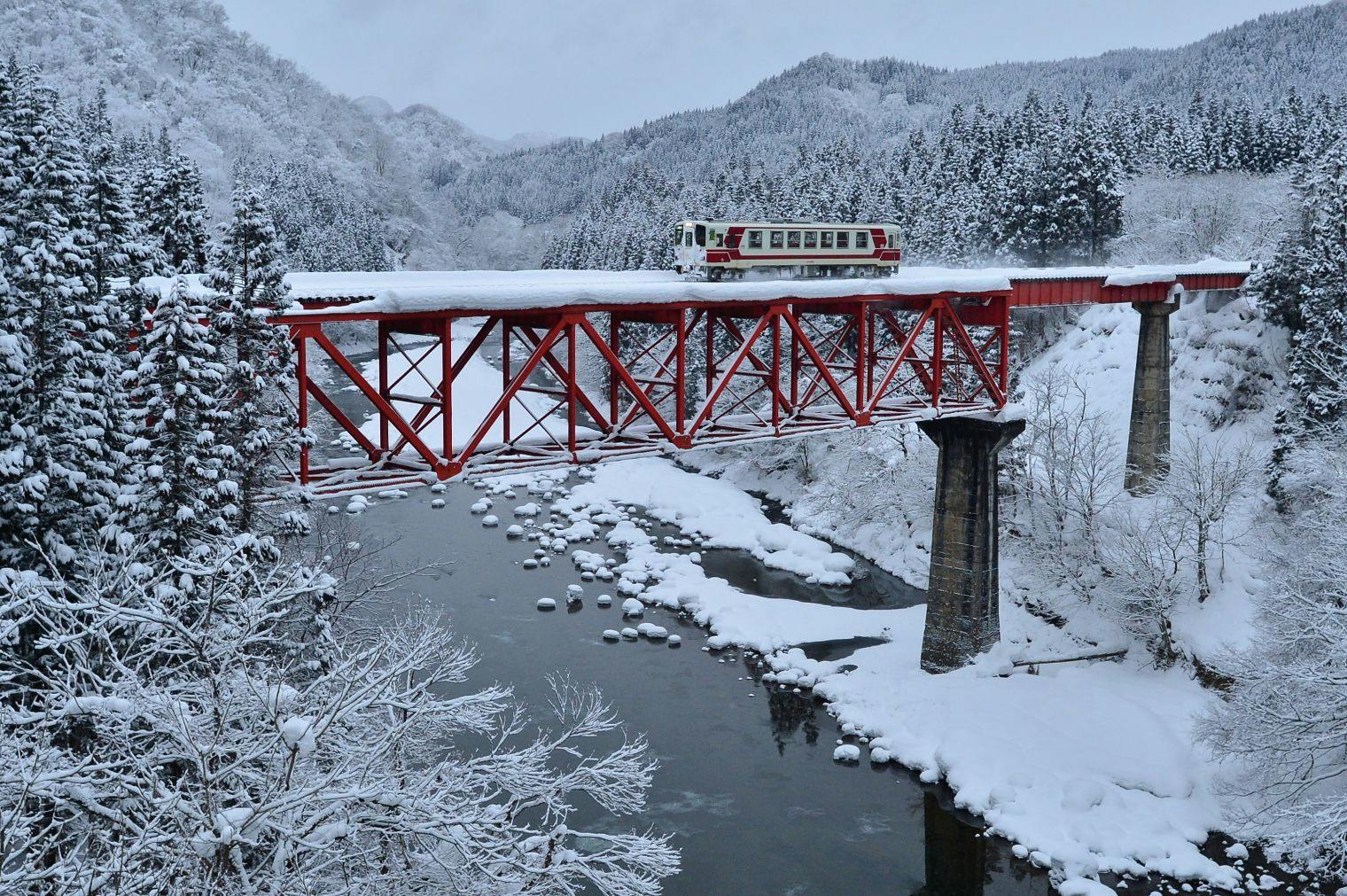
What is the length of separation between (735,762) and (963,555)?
10.8m

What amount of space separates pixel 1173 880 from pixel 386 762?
60.5 ft

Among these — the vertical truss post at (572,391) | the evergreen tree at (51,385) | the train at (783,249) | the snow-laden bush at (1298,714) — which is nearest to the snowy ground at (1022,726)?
the snow-laden bush at (1298,714)

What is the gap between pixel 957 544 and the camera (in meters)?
34.2

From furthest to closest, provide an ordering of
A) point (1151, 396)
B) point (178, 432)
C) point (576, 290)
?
point (1151, 396)
point (576, 290)
point (178, 432)

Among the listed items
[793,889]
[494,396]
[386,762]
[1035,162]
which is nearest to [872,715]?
[793,889]

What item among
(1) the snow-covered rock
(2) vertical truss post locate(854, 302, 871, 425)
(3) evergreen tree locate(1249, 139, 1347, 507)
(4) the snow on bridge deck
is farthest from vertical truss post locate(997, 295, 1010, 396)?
(3) evergreen tree locate(1249, 139, 1347, 507)

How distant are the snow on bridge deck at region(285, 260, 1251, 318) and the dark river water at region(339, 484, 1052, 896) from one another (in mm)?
11818

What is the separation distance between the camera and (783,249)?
105 ft

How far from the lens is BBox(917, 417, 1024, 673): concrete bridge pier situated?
33.6m

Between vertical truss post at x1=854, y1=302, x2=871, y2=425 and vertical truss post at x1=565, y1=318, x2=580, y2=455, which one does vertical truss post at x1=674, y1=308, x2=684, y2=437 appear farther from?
vertical truss post at x1=854, y1=302, x2=871, y2=425

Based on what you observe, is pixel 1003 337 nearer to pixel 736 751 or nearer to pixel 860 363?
pixel 860 363

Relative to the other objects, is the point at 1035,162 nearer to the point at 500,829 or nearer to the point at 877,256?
the point at 877,256

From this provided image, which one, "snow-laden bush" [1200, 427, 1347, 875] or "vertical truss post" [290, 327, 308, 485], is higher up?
"vertical truss post" [290, 327, 308, 485]

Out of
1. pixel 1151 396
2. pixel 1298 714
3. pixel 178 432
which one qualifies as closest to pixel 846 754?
pixel 1298 714
